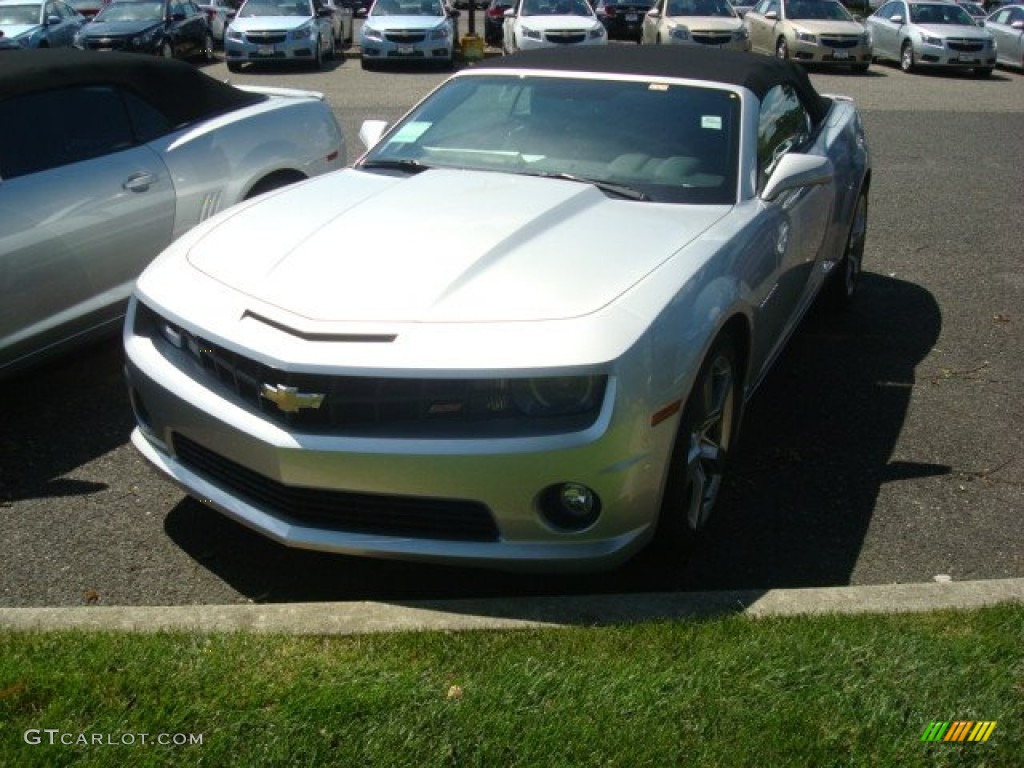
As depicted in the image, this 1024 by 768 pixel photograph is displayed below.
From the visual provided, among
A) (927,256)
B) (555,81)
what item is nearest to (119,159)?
(555,81)

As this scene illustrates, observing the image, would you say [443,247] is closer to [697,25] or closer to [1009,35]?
[697,25]

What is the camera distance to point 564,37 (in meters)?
22.6

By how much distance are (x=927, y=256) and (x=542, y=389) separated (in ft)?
18.8

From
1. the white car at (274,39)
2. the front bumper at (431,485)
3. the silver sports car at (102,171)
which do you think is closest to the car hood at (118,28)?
the white car at (274,39)

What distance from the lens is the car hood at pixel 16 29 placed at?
19.9m

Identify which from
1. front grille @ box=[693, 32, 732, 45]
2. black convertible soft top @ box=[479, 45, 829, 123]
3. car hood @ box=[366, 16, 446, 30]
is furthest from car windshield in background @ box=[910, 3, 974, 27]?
black convertible soft top @ box=[479, 45, 829, 123]

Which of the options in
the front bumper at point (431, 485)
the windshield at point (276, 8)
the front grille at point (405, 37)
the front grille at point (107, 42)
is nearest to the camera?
the front bumper at point (431, 485)

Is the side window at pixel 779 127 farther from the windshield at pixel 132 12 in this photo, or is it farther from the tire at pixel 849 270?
the windshield at pixel 132 12

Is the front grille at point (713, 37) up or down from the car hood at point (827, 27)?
down

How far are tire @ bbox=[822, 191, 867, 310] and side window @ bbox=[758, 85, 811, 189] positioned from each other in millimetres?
846

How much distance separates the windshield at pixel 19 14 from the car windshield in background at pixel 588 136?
17.6m

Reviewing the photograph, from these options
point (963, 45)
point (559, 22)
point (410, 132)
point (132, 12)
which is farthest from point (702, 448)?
point (132, 12)

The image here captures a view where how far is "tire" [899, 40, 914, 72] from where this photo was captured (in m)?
23.7

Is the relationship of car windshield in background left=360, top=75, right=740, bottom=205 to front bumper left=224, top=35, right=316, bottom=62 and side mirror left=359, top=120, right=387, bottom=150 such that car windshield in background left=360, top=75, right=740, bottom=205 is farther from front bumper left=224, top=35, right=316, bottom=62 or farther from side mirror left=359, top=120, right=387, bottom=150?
front bumper left=224, top=35, right=316, bottom=62
